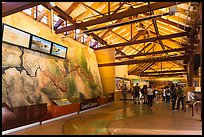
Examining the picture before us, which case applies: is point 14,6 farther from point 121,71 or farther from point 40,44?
point 121,71

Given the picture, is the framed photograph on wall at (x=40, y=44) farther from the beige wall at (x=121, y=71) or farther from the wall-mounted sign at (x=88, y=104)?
the beige wall at (x=121, y=71)

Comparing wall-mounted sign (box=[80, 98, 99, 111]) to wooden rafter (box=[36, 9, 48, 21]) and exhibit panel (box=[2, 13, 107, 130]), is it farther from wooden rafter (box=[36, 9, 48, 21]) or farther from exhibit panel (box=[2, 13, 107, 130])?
wooden rafter (box=[36, 9, 48, 21])

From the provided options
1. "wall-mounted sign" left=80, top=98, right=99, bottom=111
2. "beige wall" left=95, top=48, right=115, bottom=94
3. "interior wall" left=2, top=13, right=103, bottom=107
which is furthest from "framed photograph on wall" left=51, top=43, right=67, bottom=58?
"beige wall" left=95, top=48, right=115, bottom=94

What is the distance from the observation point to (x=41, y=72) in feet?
24.2

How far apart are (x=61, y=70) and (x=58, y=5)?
2889mm

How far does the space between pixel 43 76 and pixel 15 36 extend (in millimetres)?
1952

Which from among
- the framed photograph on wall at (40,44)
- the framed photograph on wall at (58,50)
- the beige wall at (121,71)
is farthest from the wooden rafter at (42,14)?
the beige wall at (121,71)

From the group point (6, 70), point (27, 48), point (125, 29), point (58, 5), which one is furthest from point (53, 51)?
point (125, 29)

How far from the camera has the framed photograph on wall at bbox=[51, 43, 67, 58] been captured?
8.09 metres

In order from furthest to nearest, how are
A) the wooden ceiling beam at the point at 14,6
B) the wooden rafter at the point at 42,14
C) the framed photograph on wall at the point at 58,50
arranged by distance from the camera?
1. the framed photograph on wall at the point at 58,50
2. the wooden rafter at the point at 42,14
3. the wooden ceiling beam at the point at 14,6

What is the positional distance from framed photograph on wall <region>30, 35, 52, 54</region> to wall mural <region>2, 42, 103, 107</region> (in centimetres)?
21

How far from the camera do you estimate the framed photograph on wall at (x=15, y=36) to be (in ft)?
19.2

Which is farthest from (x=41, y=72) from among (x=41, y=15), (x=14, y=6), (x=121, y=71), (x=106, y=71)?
(x=121, y=71)

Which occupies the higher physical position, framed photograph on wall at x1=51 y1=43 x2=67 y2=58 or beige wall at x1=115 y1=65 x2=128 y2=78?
framed photograph on wall at x1=51 y1=43 x2=67 y2=58
